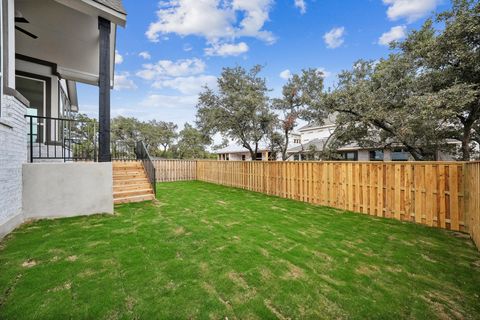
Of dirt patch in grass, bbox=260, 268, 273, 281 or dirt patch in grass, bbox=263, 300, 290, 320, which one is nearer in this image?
dirt patch in grass, bbox=263, 300, 290, 320

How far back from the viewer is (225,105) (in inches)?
520

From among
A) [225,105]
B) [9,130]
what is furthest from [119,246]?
[225,105]

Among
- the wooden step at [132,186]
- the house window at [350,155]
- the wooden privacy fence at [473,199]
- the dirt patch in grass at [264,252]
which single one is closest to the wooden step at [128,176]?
the wooden step at [132,186]

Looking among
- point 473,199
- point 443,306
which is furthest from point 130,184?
point 473,199

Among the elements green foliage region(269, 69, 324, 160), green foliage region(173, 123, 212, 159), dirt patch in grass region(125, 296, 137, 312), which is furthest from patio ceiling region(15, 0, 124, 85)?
green foliage region(173, 123, 212, 159)

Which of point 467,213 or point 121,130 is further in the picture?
point 121,130

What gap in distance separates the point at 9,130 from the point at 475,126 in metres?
15.4

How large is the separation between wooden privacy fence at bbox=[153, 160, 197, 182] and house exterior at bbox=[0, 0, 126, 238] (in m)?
7.25

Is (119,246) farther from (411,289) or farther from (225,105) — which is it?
(225,105)

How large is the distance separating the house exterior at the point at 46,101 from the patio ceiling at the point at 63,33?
0.02 meters

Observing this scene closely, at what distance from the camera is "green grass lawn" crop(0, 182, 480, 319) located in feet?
6.59

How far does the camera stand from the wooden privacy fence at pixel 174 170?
14359 millimetres

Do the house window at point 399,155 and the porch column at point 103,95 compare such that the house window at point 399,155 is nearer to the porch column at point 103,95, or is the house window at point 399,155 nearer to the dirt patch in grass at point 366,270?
the dirt patch in grass at point 366,270

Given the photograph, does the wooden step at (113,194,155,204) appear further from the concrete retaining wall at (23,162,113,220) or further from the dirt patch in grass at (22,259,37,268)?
the dirt patch in grass at (22,259,37,268)
